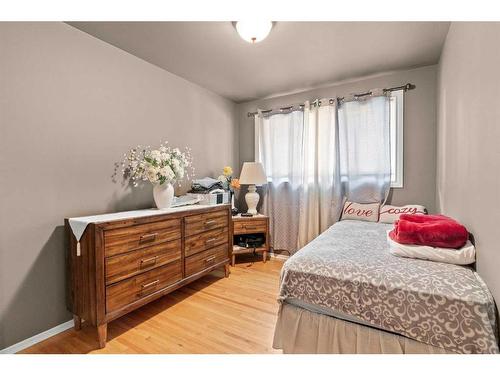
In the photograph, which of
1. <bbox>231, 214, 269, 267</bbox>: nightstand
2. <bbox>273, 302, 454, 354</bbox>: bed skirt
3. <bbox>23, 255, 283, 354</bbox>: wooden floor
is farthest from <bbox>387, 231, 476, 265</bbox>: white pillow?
<bbox>231, 214, 269, 267</bbox>: nightstand

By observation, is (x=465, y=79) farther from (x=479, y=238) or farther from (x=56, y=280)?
(x=56, y=280)

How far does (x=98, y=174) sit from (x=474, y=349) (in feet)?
8.62

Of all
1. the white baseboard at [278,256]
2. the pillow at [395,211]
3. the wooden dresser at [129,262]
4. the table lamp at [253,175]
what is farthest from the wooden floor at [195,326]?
the pillow at [395,211]

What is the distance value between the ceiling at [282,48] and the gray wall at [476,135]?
433mm

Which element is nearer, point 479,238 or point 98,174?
point 479,238

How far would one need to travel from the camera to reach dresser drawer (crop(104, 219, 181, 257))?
1.65 meters

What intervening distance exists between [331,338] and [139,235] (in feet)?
4.90

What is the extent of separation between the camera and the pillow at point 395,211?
2.52 m

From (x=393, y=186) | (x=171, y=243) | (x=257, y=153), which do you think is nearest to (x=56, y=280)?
(x=171, y=243)

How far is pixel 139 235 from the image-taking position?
1829mm

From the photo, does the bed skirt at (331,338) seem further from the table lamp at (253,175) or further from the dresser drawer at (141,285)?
the table lamp at (253,175)

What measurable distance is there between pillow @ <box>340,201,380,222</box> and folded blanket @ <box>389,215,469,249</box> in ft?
4.15

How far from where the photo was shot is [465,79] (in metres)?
1.47

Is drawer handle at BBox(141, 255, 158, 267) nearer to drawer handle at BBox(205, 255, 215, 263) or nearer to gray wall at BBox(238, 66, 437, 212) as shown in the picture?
drawer handle at BBox(205, 255, 215, 263)
